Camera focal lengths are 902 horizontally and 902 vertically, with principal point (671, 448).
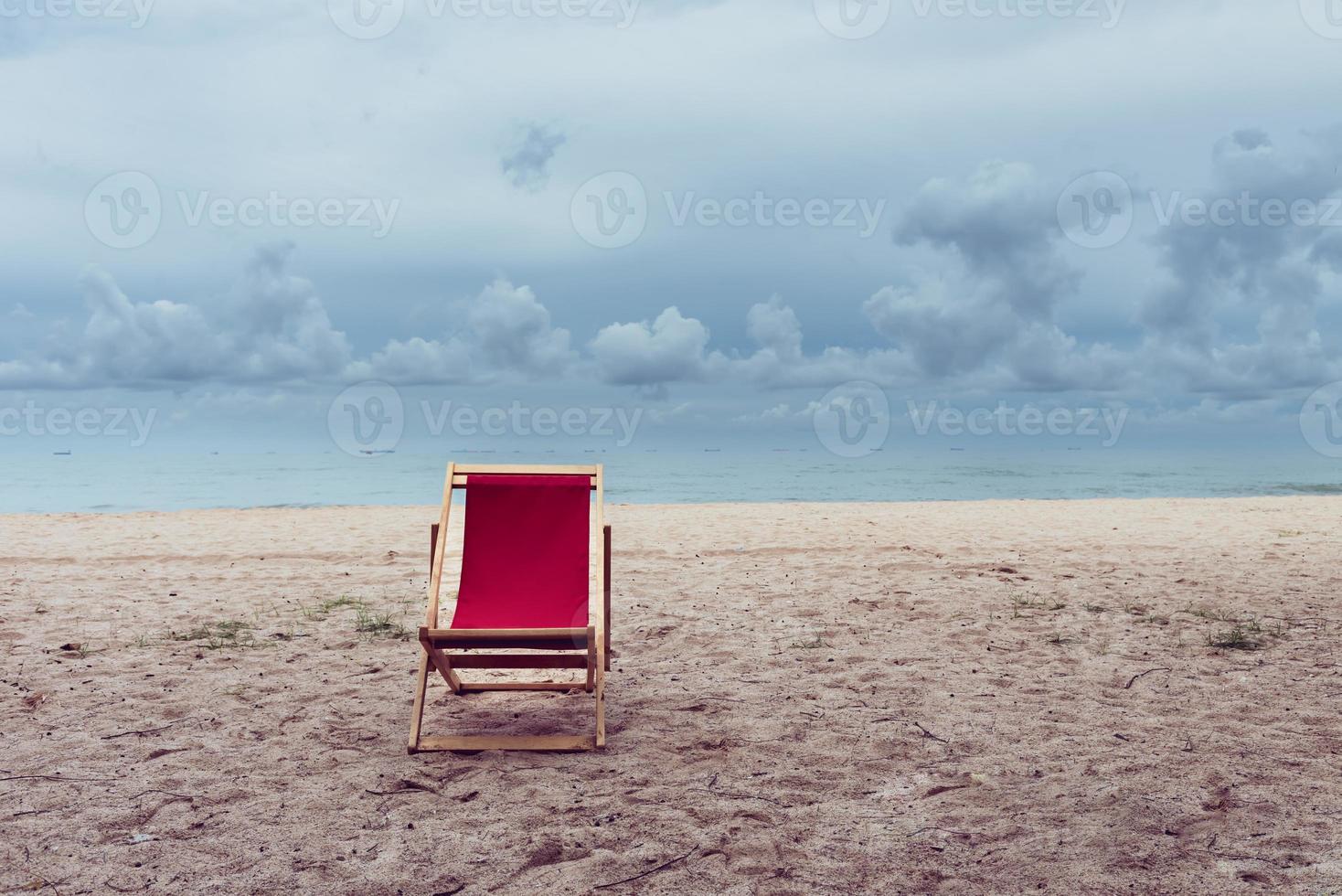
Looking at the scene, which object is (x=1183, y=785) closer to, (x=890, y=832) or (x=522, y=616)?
(x=890, y=832)

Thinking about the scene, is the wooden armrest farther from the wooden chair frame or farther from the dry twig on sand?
the dry twig on sand

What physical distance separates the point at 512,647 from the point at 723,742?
0.98m

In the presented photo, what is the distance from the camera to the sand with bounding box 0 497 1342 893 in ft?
9.13

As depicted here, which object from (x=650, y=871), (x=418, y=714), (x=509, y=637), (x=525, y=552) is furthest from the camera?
(x=525, y=552)

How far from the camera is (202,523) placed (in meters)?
13.3

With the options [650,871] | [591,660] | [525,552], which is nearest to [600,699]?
[591,660]

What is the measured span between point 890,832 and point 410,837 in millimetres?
1583

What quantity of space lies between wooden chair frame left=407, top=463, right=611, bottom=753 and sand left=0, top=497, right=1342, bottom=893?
0.43 ft

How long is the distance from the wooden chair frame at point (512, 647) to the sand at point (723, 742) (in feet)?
0.43

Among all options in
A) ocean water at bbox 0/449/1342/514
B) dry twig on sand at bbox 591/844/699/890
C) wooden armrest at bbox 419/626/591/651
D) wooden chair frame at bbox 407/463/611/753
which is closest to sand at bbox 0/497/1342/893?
dry twig on sand at bbox 591/844/699/890

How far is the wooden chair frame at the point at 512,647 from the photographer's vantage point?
363 cm

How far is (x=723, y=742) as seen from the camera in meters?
3.82

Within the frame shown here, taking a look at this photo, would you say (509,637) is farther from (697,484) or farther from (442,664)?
(697,484)

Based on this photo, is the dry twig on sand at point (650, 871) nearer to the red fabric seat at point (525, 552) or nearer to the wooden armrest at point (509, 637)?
the wooden armrest at point (509, 637)
